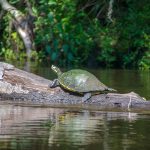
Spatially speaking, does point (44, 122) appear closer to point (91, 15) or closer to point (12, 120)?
point (12, 120)

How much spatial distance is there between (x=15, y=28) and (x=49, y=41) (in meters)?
3.67

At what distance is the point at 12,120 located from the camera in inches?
428

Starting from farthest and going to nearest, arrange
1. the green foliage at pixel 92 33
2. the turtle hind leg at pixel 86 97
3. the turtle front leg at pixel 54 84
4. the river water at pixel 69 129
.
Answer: the green foliage at pixel 92 33 → the turtle front leg at pixel 54 84 → the turtle hind leg at pixel 86 97 → the river water at pixel 69 129

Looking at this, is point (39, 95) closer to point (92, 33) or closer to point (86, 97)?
point (86, 97)

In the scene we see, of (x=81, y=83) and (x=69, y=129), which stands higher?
(x=81, y=83)

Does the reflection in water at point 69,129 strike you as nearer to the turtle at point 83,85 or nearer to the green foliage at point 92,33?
the turtle at point 83,85

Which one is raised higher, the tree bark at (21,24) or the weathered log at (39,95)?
the tree bark at (21,24)

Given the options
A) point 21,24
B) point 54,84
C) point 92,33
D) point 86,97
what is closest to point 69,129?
point 86,97

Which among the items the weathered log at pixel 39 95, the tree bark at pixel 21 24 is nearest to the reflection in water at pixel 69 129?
the weathered log at pixel 39 95

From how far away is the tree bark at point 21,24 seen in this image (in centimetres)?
3509

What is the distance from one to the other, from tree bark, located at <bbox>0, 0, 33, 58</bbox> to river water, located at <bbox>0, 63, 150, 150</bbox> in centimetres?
2195

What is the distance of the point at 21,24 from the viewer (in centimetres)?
3544

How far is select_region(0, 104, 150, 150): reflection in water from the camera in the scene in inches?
344

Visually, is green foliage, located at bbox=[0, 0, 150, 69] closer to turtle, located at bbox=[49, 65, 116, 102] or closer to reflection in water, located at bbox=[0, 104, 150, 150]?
turtle, located at bbox=[49, 65, 116, 102]
